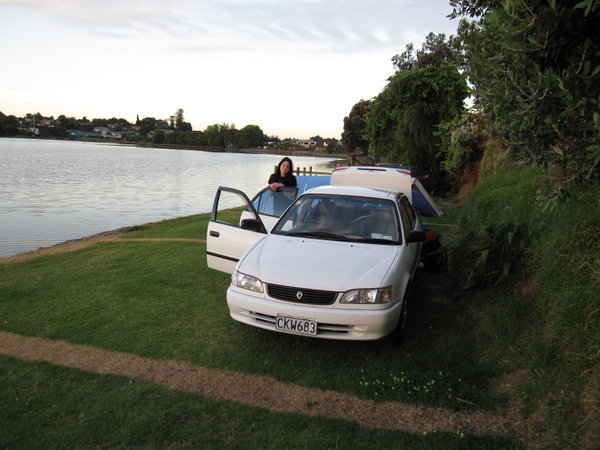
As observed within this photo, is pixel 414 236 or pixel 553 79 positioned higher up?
pixel 553 79

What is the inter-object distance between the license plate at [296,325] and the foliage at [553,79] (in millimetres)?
2383

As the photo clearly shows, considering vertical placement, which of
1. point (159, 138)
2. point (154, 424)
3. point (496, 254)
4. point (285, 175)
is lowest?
point (159, 138)

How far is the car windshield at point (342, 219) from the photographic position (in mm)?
5465

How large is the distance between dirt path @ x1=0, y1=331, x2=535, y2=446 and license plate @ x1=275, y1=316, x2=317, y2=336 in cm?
48

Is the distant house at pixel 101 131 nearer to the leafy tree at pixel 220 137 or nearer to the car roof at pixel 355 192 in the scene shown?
the leafy tree at pixel 220 137

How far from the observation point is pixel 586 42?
2945mm

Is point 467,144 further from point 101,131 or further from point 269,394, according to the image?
point 101,131

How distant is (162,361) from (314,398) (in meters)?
1.63

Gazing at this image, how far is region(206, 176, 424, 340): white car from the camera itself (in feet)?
14.2

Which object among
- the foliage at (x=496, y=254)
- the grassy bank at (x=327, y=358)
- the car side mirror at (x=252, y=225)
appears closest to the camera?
the grassy bank at (x=327, y=358)

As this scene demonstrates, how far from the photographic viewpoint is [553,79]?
298 centimetres

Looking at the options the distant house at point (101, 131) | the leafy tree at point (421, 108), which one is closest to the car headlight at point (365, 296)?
the leafy tree at point (421, 108)

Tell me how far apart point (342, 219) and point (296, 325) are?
180cm

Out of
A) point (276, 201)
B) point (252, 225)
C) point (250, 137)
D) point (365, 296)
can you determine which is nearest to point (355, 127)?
point (276, 201)
